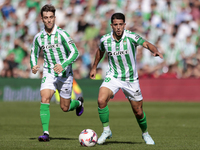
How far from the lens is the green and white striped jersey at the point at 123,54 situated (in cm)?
651

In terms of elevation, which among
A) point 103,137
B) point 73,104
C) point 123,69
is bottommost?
point 103,137

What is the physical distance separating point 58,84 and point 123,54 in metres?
1.63

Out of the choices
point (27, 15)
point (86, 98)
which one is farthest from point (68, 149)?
point (27, 15)

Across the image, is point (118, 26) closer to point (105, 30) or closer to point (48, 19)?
point (48, 19)

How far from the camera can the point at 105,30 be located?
787 inches

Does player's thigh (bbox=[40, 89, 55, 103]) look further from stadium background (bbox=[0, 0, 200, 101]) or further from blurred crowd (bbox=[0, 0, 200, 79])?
blurred crowd (bbox=[0, 0, 200, 79])

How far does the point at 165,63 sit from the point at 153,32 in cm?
184

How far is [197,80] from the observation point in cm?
1862

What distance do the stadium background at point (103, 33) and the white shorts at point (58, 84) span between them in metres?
11.2

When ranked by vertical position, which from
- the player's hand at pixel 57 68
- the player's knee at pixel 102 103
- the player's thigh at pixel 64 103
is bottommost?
the player's thigh at pixel 64 103

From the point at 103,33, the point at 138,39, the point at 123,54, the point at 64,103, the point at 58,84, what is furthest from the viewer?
the point at 103,33

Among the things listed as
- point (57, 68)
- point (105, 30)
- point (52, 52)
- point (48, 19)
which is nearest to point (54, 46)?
point (52, 52)

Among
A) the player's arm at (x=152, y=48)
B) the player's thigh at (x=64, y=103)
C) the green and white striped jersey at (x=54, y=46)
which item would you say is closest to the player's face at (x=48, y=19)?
the green and white striped jersey at (x=54, y=46)

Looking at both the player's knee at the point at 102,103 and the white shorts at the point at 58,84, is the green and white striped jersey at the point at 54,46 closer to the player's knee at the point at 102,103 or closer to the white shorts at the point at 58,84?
the white shorts at the point at 58,84
